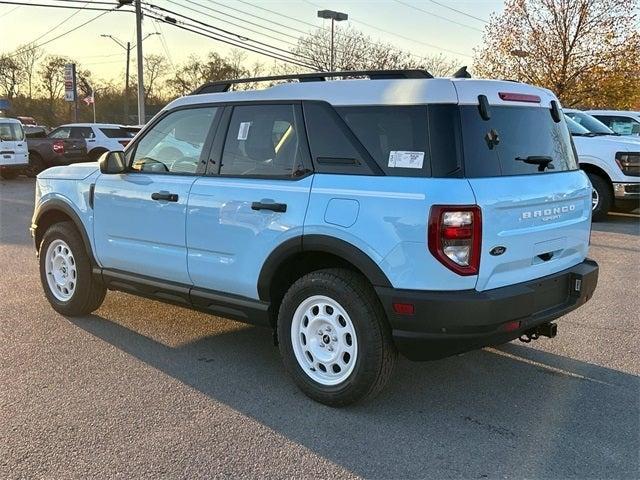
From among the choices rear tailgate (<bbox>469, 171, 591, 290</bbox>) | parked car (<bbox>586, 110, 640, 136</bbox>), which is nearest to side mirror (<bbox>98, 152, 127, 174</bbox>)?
rear tailgate (<bbox>469, 171, 591, 290</bbox>)

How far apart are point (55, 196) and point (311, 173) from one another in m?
2.73

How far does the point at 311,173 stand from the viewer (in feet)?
12.2

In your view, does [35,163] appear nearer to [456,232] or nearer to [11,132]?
[11,132]

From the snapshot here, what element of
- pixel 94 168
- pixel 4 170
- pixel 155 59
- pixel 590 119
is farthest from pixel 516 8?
pixel 155 59

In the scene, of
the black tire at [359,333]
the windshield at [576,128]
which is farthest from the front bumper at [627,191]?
the black tire at [359,333]

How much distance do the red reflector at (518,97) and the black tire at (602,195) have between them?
782 centimetres

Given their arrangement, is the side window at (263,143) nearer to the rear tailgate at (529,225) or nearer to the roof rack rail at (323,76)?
the roof rack rail at (323,76)

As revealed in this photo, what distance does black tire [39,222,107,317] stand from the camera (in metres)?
Result: 5.20

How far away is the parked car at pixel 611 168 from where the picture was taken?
10539 millimetres

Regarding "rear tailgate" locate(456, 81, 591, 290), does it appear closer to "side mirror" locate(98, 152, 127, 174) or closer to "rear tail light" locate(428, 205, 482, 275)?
"rear tail light" locate(428, 205, 482, 275)

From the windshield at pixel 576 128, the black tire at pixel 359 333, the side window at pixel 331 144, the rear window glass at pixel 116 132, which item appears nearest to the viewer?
the black tire at pixel 359 333

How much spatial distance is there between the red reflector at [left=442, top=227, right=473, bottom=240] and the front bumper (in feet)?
28.6

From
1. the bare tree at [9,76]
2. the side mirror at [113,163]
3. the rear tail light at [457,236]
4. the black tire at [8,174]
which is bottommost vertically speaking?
the black tire at [8,174]

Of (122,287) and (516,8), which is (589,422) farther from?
(516,8)
